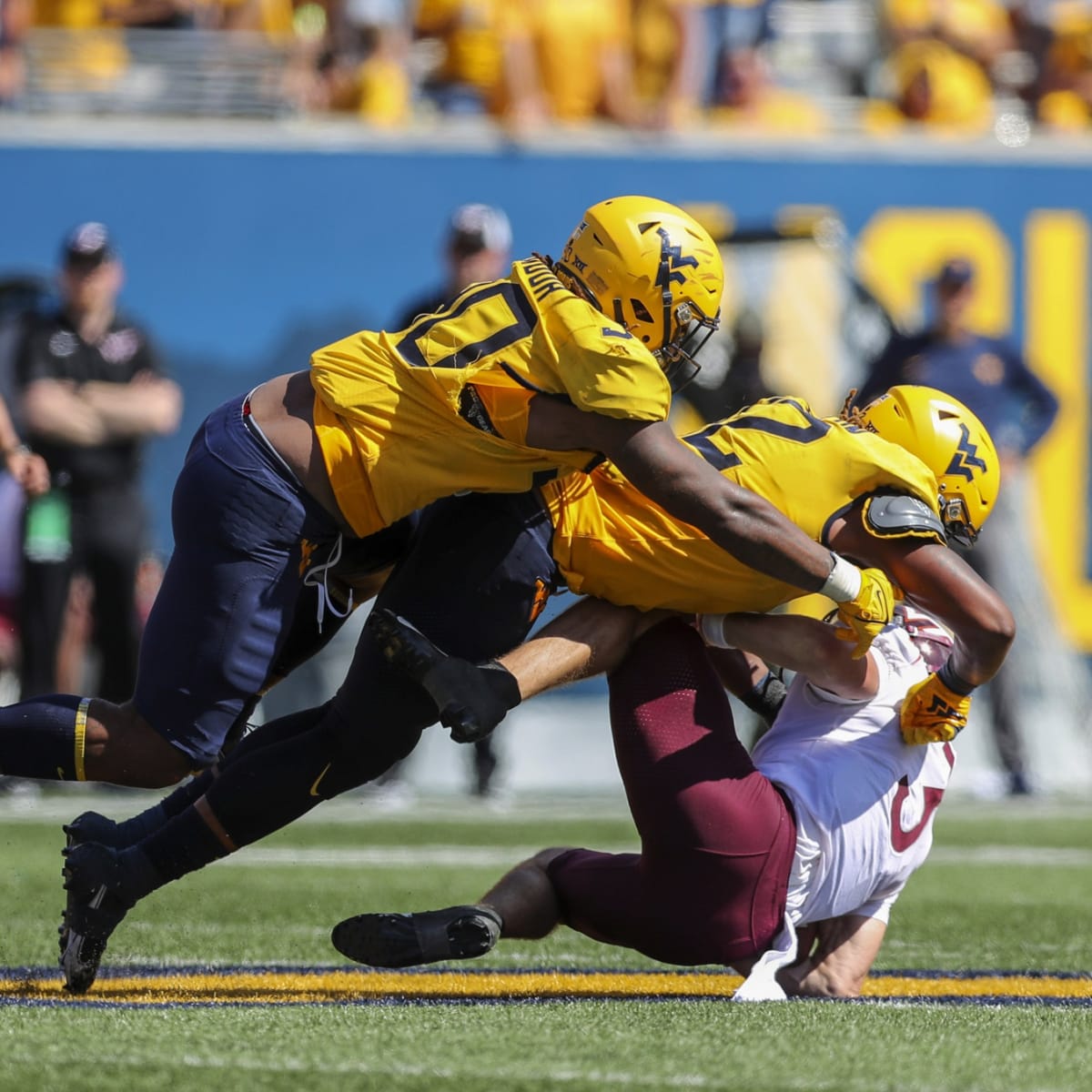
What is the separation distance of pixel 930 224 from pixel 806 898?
7.07 metres

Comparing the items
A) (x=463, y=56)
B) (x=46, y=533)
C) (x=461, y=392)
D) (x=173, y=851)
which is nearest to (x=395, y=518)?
(x=461, y=392)

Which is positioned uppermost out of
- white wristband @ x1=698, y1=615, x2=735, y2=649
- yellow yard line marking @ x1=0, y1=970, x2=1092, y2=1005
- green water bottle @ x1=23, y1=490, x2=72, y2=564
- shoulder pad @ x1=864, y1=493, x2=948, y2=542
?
shoulder pad @ x1=864, y1=493, x2=948, y2=542

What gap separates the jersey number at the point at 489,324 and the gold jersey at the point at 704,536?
37 cm

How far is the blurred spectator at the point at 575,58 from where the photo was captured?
415 inches

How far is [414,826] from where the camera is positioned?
764 cm

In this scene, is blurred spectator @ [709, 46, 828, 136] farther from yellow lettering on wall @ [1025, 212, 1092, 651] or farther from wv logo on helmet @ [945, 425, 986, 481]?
wv logo on helmet @ [945, 425, 986, 481]

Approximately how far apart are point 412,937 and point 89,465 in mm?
4756

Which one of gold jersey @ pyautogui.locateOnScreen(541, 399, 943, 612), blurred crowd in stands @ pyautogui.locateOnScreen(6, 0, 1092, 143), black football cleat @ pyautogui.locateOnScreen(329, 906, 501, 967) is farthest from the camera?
blurred crowd in stands @ pyautogui.locateOnScreen(6, 0, 1092, 143)

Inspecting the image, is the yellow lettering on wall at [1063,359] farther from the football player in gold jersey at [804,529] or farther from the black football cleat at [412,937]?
the black football cleat at [412,937]

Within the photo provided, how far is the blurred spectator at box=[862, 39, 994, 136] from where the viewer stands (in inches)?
440

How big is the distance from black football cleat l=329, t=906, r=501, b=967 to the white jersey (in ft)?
2.08

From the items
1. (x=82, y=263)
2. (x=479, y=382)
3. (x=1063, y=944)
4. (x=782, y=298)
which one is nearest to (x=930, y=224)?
(x=782, y=298)

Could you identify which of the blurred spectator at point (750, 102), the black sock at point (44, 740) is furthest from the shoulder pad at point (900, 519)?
the blurred spectator at point (750, 102)

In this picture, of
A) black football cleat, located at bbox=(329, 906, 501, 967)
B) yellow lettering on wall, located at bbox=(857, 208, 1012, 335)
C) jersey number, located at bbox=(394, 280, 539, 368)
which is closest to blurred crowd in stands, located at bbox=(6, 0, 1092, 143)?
yellow lettering on wall, located at bbox=(857, 208, 1012, 335)
